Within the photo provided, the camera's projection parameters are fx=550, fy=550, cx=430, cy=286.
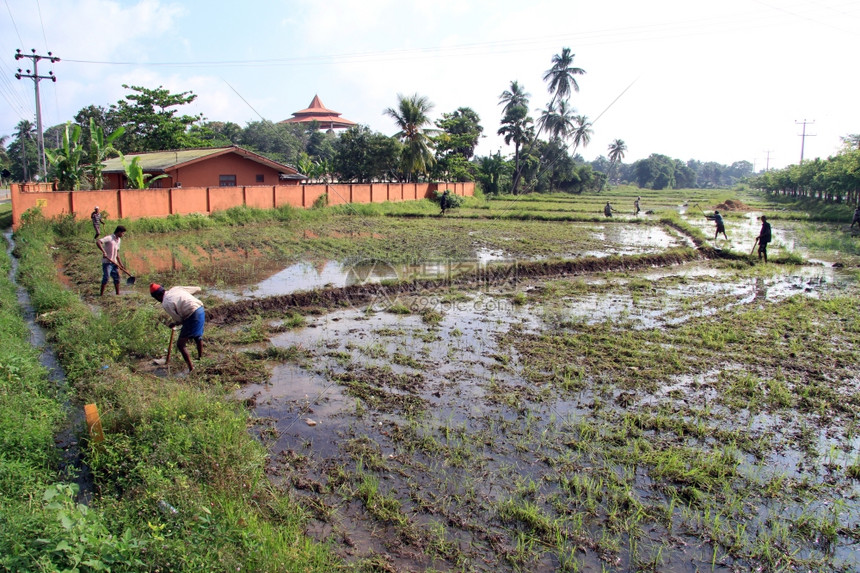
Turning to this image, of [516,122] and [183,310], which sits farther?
[516,122]

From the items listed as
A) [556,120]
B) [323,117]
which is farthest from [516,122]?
Result: [323,117]

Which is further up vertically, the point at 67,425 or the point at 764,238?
the point at 764,238

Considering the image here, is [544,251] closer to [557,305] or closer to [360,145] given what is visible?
[557,305]

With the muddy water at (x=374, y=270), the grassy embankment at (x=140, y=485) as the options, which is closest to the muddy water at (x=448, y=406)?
the grassy embankment at (x=140, y=485)

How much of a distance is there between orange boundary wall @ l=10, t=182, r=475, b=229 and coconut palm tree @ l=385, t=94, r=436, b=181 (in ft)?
11.8

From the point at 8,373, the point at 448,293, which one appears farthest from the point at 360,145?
the point at 8,373

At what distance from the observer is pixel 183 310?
6.73m

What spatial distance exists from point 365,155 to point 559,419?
34.7 m

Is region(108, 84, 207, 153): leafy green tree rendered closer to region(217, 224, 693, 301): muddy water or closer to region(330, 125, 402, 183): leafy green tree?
region(330, 125, 402, 183): leafy green tree

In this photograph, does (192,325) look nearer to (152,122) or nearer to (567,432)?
(567,432)

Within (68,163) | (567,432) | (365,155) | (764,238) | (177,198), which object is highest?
(365,155)

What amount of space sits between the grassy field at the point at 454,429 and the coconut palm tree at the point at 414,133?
2457 centimetres

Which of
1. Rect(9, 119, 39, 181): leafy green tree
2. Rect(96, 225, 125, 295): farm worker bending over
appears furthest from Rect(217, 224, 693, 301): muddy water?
Rect(9, 119, 39, 181): leafy green tree

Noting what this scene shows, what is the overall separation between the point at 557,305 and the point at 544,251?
6194 mm
